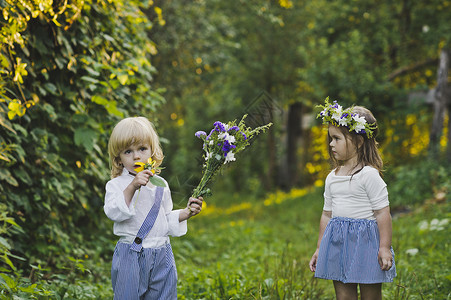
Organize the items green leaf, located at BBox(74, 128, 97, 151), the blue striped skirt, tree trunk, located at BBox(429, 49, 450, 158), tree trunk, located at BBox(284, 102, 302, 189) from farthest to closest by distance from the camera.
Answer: tree trunk, located at BBox(284, 102, 302, 189) < tree trunk, located at BBox(429, 49, 450, 158) < green leaf, located at BBox(74, 128, 97, 151) < the blue striped skirt

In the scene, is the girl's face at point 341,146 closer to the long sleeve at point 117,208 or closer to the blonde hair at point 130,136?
the blonde hair at point 130,136

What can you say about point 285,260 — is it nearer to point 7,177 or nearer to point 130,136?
point 130,136

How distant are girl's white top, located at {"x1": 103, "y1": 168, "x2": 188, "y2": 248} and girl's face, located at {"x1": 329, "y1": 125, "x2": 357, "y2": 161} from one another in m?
1.08

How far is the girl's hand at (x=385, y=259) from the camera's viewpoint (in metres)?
2.63

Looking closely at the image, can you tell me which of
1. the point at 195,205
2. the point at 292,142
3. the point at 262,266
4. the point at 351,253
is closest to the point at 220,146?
the point at 195,205

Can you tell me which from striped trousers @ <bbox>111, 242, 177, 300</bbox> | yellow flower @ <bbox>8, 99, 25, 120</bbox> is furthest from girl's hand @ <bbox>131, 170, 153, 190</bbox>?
yellow flower @ <bbox>8, 99, 25, 120</bbox>

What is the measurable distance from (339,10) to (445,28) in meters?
2.37

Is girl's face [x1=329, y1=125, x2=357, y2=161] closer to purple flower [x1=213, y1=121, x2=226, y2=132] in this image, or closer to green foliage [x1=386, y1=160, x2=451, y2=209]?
purple flower [x1=213, y1=121, x2=226, y2=132]

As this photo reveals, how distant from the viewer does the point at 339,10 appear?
34.1ft

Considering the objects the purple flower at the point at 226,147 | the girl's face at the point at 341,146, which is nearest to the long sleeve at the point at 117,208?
the purple flower at the point at 226,147

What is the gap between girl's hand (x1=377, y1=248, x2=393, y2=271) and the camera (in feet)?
8.64

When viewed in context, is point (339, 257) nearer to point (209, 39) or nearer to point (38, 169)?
point (38, 169)

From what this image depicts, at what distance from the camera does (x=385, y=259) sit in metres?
2.64

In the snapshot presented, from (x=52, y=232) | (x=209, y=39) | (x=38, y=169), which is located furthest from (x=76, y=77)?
(x=209, y=39)
